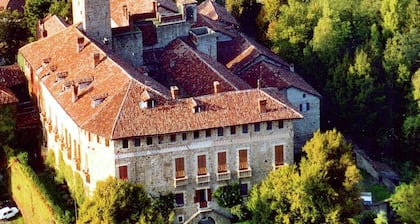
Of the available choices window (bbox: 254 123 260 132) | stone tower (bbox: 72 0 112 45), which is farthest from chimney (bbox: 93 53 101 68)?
window (bbox: 254 123 260 132)

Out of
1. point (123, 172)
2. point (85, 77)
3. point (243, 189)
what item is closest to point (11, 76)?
point (85, 77)

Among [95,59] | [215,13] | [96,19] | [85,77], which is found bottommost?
[85,77]

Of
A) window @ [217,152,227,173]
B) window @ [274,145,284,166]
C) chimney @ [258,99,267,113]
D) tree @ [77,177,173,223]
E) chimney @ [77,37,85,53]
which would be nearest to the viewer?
tree @ [77,177,173,223]

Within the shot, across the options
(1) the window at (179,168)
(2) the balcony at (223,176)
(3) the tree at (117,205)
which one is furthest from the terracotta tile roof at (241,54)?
(3) the tree at (117,205)

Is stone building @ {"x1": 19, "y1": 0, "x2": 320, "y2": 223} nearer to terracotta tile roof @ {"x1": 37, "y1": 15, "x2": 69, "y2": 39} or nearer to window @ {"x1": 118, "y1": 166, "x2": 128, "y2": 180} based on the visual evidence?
window @ {"x1": 118, "y1": 166, "x2": 128, "y2": 180}

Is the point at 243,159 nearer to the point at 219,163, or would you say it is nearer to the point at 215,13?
the point at 219,163
